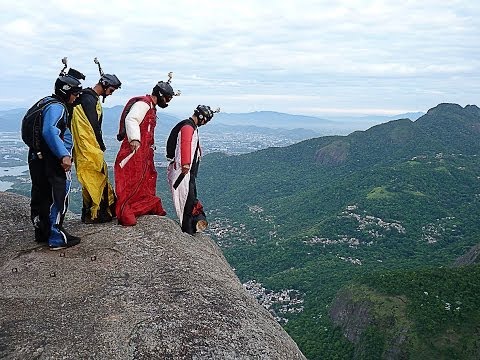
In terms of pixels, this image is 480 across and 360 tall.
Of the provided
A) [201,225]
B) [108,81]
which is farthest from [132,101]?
[201,225]

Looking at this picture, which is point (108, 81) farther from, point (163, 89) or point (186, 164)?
point (186, 164)

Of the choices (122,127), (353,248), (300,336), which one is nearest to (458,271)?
(300,336)

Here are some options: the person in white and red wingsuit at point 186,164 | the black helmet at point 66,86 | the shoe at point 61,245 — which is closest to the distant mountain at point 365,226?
the person in white and red wingsuit at point 186,164

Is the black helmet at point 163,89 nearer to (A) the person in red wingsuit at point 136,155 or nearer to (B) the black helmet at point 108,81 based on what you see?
A: (A) the person in red wingsuit at point 136,155

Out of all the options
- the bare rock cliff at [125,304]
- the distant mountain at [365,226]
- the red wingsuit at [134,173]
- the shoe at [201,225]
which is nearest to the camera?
the bare rock cliff at [125,304]

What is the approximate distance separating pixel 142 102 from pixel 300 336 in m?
37.7

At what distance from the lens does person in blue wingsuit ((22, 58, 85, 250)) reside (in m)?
6.70

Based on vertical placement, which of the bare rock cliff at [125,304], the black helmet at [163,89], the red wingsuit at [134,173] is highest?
the black helmet at [163,89]

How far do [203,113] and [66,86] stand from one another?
7.85 ft

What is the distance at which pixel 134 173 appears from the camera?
827 cm

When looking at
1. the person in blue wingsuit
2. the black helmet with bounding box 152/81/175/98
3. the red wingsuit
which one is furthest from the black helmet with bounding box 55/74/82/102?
the black helmet with bounding box 152/81/175/98

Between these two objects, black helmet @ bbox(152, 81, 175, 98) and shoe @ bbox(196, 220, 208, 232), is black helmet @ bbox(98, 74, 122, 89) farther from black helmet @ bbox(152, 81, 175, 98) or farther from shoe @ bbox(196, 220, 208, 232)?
shoe @ bbox(196, 220, 208, 232)

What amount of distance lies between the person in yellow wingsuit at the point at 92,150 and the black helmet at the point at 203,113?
4.57 ft

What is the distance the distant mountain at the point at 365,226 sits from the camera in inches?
1436
